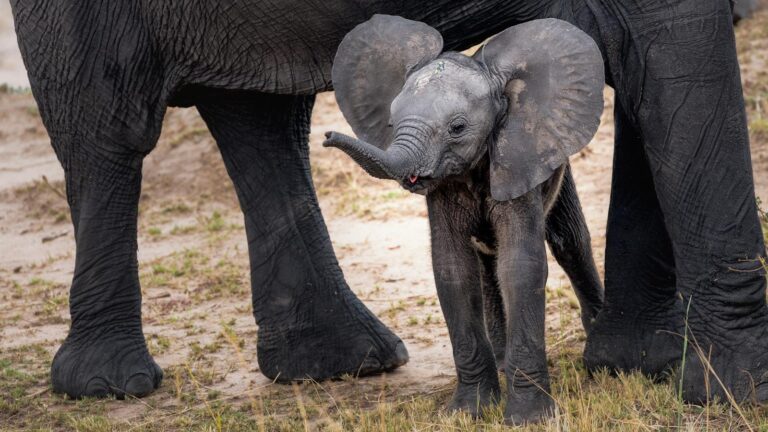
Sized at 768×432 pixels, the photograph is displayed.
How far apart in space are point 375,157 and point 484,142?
593 mm

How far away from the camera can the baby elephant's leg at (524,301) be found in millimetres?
4340

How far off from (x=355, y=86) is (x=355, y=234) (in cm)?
349

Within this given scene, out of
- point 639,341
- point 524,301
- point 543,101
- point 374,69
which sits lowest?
point 639,341

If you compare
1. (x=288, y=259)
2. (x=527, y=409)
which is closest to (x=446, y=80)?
(x=527, y=409)

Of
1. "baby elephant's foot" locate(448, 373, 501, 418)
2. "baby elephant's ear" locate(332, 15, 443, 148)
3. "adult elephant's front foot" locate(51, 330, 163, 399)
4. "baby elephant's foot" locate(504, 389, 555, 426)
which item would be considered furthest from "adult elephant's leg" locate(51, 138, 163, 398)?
"baby elephant's foot" locate(504, 389, 555, 426)

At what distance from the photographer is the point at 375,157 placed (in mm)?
3848

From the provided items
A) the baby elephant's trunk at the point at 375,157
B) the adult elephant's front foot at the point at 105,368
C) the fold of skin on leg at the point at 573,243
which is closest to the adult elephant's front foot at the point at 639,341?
the fold of skin on leg at the point at 573,243

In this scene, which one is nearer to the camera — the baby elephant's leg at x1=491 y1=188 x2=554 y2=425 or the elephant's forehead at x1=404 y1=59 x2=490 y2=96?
the elephant's forehead at x1=404 y1=59 x2=490 y2=96

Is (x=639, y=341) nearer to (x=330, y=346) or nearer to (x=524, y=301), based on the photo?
(x=524, y=301)

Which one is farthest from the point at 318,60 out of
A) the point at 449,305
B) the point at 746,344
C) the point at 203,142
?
the point at 203,142

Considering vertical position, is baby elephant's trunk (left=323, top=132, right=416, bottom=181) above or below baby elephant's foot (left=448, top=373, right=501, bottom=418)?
above

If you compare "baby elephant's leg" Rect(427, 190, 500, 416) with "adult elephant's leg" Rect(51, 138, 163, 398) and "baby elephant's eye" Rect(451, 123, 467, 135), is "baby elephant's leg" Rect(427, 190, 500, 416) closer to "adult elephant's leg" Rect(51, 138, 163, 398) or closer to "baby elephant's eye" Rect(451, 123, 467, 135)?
"baby elephant's eye" Rect(451, 123, 467, 135)

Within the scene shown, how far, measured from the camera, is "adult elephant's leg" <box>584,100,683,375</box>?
4.93 meters

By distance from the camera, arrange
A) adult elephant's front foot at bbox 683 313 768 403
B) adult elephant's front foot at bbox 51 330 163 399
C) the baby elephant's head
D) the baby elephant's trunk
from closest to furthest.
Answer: the baby elephant's trunk, the baby elephant's head, adult elephant's front foot at bbox 683 313 768 403, adult elephant's front foot at bbox 51 330 163 399
